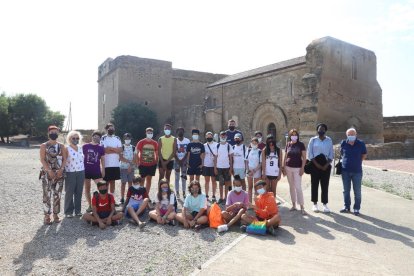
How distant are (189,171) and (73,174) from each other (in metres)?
2.69

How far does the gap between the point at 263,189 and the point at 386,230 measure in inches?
87.0

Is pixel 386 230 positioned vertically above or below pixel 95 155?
below

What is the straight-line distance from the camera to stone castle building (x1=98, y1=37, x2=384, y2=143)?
61.3 ft

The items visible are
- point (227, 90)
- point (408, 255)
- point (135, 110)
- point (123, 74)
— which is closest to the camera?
point (408, 255)

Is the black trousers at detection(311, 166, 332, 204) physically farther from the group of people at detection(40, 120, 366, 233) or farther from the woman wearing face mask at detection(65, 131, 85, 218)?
the woman wearing face mask at detection(65, 131, 85, 218)

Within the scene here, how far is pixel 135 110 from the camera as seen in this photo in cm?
3020

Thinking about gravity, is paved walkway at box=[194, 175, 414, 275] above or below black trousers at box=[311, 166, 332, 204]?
below

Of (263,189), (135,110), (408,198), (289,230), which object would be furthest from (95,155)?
(135,110)

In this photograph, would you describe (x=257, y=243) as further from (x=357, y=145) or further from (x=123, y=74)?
(x=123, y=74)

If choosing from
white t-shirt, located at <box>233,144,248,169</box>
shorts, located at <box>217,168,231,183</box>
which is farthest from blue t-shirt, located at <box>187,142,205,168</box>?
white t-shirt, located at <box>233,144,248,169</box>

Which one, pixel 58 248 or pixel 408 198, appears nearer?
pixel 58 248

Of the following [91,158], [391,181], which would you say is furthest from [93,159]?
[391,181]

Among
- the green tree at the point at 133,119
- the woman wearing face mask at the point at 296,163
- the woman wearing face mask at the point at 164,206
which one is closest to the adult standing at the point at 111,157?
the woman wearing face mask at the point at 164,206

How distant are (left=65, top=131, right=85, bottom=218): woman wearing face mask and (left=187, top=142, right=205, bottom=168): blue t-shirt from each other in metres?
2.53
